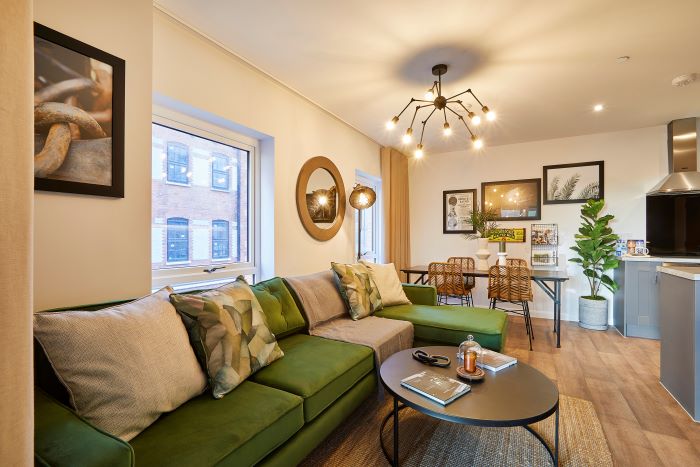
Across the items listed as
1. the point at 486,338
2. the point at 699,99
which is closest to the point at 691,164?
the point at 699,99

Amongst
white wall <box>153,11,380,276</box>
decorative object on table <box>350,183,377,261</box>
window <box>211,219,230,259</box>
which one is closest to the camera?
white wall <box>153,11,380,276</box>

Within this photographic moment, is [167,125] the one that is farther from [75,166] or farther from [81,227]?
[81,227]

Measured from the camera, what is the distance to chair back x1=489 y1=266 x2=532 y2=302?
11.7ft

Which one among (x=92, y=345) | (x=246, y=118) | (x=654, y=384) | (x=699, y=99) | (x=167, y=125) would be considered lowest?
(x=654, y=384)

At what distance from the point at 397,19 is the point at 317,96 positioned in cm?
130

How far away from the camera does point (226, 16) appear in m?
2.08

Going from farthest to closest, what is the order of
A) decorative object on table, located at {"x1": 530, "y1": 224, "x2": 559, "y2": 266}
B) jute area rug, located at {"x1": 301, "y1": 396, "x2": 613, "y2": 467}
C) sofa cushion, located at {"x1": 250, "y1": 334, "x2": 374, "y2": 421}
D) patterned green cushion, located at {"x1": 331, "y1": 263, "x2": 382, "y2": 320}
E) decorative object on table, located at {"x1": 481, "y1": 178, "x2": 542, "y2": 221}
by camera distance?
1. decorative object on table, located at {"x1": 481, "y1": 178, "x2": 542, "y2": 221}
2. decorative object on table, located at {"x1": 530, "y1": 224, "x2": 559, "y2": 266}
3. patterned green cushion, located at {"x1": 331, "y1": 263, "x2": 382, "y2": 320}
4. jute area rug, located at {"x1": 301, "y1": 396, "x2": 613, "y2": 467}
5. sofa cushion, located at {"x1": 250, "y1": 334, "x2": 374, "y2": 421}

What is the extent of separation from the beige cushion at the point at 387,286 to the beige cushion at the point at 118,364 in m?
2.03

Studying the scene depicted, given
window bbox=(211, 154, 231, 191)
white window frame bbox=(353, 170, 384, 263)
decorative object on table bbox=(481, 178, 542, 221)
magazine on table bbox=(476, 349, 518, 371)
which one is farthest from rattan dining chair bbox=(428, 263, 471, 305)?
window bbox=(211, 154, 231, 191)

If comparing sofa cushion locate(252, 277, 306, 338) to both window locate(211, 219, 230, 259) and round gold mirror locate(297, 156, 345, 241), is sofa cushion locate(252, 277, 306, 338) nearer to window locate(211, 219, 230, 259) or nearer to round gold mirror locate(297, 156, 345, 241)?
window locate(211, 219, 230, 259)

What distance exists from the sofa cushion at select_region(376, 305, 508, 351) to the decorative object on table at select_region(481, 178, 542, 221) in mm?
2389

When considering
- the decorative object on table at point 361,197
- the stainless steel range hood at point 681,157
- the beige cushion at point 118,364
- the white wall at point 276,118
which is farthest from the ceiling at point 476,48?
the beige cushion at point 118,364

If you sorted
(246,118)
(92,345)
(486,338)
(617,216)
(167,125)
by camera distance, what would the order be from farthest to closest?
(617,216) → (246,118) → (486,338) → (167,125) → (92,345)

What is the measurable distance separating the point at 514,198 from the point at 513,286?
1737 mm
